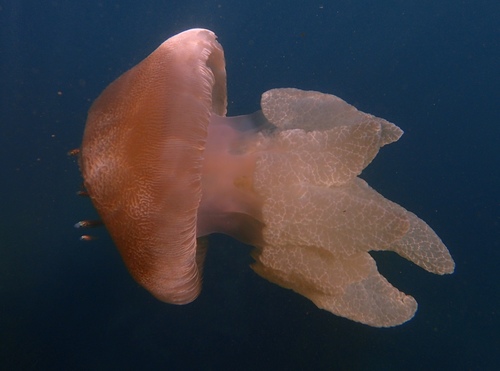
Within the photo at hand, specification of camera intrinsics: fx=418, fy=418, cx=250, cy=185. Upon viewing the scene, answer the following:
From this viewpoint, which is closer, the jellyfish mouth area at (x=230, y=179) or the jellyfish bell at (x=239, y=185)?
the jellyfish bell at (x=239, y=185)

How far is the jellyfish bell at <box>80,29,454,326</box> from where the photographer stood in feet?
7.48

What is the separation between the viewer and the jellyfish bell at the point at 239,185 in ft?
7.48

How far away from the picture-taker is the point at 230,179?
9.55 ft

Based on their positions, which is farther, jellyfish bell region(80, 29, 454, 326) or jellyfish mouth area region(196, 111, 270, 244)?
jellyfish mouth area region(196, 111, 270, 244)

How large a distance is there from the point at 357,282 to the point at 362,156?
3.31ft

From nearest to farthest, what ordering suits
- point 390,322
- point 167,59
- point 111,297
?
point 167,59, point 390,322, point 111,297

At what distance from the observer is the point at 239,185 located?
2.94 metres

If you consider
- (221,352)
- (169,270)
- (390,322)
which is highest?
(169,270)

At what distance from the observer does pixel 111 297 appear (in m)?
6.34

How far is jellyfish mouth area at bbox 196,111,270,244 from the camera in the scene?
2908mm

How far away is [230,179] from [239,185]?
8 centimetres

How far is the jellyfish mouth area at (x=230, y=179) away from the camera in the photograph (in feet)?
9.54

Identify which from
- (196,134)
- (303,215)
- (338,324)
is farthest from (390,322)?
(338,324)

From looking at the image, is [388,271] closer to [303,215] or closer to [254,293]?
[254,293]
